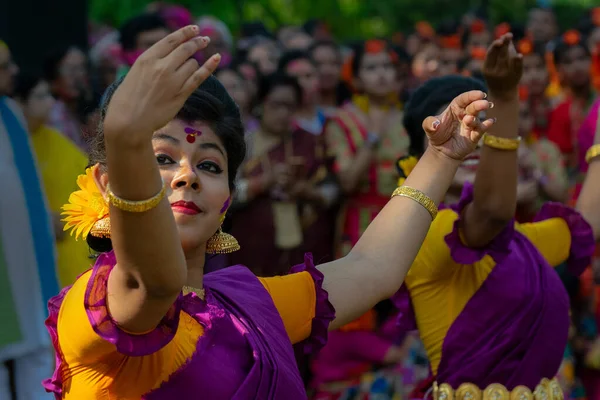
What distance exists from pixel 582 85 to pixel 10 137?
5401mm

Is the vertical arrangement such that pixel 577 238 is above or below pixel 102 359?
below

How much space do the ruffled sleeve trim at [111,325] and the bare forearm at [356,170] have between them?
5.36 m

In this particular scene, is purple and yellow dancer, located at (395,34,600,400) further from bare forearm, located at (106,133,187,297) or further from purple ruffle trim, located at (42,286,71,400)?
bare forearm, located at (106,133,187,297)

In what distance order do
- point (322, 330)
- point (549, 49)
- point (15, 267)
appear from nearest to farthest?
point (322, 330)
point (15, 267)
point (549, 49)

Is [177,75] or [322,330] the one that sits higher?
[177,75]

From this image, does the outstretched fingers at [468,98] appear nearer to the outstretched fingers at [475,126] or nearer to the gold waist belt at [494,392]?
the outstretched fingers at [475,126]

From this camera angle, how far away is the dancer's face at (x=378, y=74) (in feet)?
27.2

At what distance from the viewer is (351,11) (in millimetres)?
16266

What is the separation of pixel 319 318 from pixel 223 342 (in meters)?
0.41

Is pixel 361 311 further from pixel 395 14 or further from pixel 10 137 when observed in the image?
pixel 395 14

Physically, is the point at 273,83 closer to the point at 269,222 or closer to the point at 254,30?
the point at 269,222

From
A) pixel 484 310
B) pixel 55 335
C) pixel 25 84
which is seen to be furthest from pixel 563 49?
pixel 55 335

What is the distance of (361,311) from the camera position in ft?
9.33

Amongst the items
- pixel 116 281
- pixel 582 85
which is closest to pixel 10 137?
pixel 116 281
